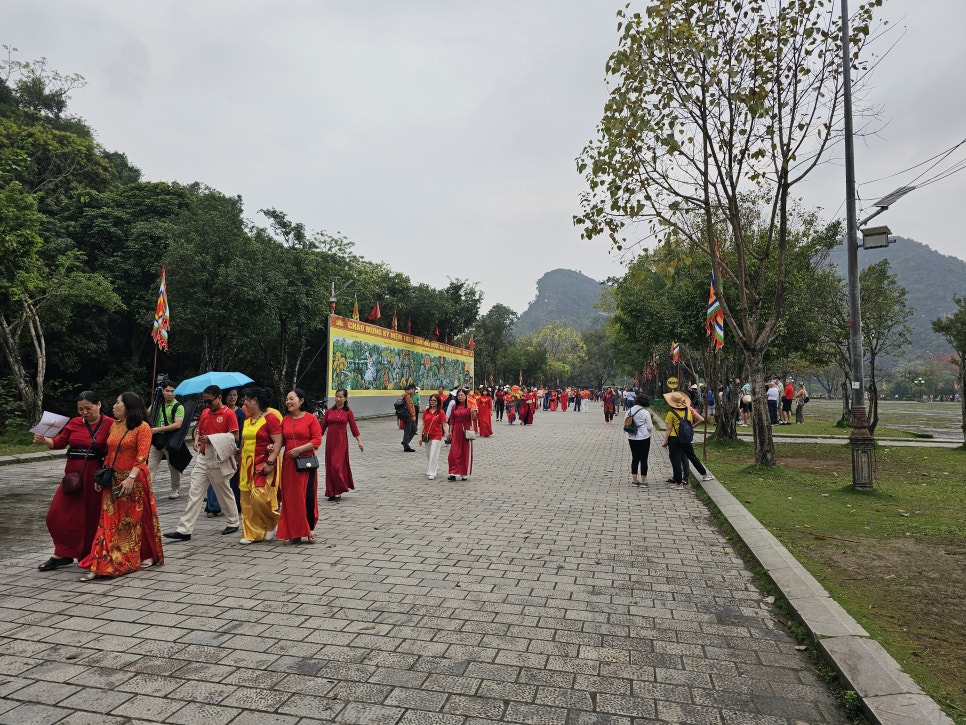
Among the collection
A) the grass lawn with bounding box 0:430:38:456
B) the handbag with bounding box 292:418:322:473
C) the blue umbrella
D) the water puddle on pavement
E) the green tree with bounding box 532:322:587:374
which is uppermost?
the green tree with bounding box 532:322:587:374

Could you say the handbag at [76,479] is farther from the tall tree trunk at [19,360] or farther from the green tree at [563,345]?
the green tree at [563,345]

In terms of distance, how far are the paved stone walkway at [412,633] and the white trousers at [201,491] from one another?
0.24 metres

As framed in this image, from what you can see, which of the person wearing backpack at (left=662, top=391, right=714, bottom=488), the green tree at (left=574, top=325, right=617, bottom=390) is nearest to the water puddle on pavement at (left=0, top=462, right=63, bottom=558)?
the person wearing backpack at (left=662, top=391, right=714, bottom=488)

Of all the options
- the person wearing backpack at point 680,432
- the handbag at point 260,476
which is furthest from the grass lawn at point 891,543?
the handbag at point 260,476

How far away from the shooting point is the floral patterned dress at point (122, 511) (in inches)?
205

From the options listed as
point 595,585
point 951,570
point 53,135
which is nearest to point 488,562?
point 595,585

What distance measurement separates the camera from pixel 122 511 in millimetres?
5301

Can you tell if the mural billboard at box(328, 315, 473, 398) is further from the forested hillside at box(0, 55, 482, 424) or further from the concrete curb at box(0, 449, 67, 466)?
the concrete curb at box(0, 449, 67, 466)

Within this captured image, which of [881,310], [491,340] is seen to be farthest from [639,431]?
[491,340]

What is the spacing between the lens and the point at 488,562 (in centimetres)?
573

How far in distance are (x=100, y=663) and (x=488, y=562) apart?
3.07m

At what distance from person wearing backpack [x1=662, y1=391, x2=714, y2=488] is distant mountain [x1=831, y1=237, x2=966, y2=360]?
496ft

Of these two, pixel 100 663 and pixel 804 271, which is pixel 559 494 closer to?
pixel 100 663

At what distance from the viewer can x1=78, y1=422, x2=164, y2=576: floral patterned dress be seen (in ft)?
17.1
